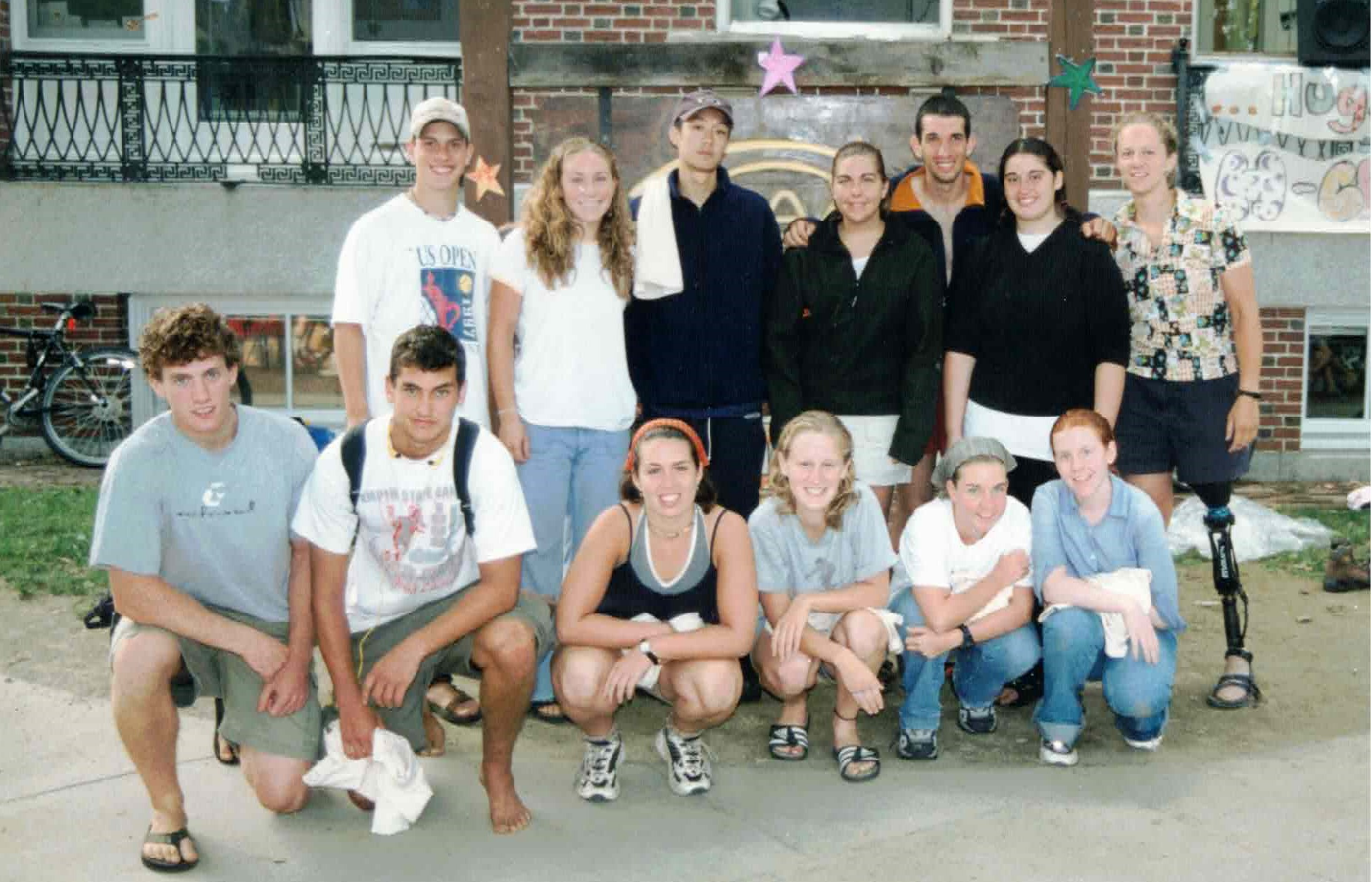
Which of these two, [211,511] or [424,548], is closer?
[211,511]

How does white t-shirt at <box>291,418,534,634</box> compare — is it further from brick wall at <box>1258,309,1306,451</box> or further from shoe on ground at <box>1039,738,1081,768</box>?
brick wall at <box>1258,309,1306,451</box>

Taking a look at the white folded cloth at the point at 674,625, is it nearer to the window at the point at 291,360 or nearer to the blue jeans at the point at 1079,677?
the blue jeans at the point at 1079,677

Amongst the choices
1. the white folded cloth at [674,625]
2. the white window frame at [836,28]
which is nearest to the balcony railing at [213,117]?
the white window frame at [836,28]

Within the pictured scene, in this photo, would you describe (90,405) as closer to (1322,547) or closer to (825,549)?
(825,549)

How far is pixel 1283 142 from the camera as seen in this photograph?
9609 millimetres

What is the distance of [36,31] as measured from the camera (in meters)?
10.8

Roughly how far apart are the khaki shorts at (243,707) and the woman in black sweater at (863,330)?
1.85 metres

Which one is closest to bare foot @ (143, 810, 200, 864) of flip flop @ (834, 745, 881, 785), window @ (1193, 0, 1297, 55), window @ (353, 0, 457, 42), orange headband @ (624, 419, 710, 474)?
orange headband @ (624, 419, 710, 474)

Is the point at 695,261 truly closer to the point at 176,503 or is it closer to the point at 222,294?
the point at 176,503

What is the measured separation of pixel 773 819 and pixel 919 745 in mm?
681

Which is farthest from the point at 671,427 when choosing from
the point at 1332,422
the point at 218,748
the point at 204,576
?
the point at 1332,422

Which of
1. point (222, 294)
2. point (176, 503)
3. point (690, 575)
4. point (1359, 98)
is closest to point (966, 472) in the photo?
point (690, 575)

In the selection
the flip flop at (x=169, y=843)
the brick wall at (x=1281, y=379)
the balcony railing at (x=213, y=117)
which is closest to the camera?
the flip flop at (x=169, y=843)

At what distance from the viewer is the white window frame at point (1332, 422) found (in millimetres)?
10180
